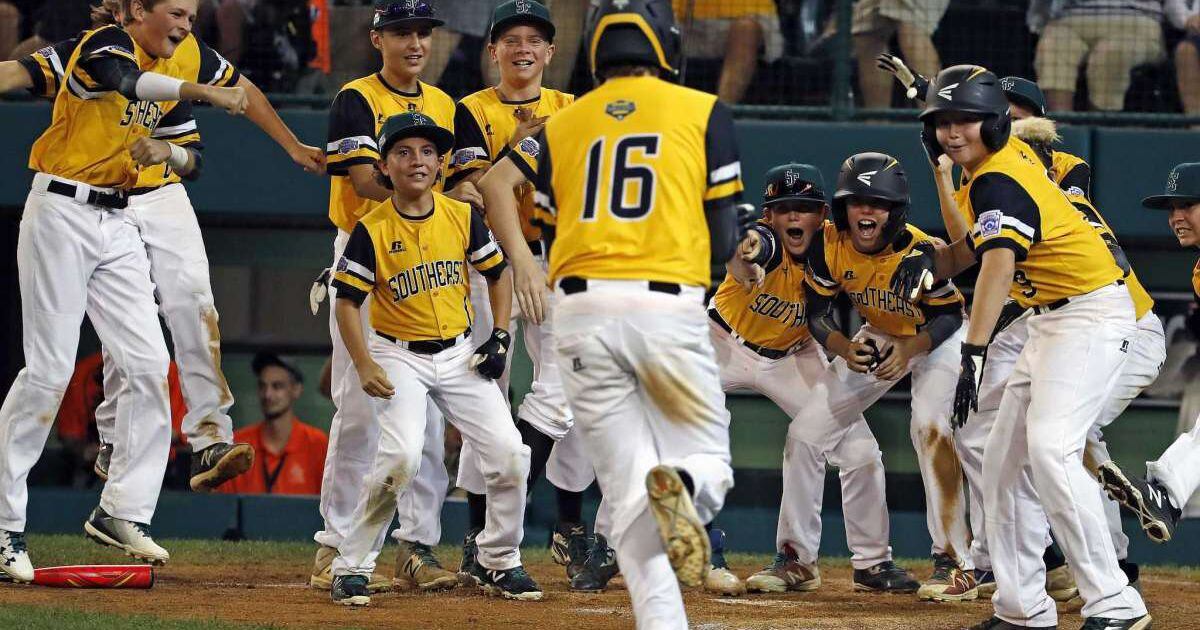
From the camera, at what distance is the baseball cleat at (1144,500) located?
5.94 metres

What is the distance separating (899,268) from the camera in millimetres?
6387

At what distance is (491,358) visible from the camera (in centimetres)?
605

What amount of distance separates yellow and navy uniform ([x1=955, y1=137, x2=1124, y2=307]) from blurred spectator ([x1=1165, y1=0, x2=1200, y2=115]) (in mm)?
4617

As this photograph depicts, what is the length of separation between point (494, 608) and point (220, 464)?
47.8 inches

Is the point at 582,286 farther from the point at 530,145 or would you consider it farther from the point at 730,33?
the point at 730,33

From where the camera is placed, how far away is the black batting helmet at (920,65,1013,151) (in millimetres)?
5496

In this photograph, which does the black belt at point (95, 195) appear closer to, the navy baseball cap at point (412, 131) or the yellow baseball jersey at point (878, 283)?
the navy baseball cap at point (412, 131)

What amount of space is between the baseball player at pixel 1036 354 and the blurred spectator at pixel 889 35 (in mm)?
3988

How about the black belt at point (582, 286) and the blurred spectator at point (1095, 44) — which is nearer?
the black belt at point (582, 286)

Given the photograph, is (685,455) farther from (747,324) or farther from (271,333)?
(271,333)

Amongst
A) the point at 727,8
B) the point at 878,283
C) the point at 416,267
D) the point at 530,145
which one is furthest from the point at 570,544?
the point at 727,8

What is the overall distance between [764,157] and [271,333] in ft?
11.0

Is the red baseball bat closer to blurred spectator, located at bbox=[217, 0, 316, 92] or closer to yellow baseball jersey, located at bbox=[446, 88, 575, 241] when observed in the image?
yellow baseball jersey, located at bbox=[446, 88, 575, 241]

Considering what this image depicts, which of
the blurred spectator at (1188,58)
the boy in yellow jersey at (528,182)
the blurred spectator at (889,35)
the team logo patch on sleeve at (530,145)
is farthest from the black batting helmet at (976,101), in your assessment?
the blurred spectator at (1188,58)
